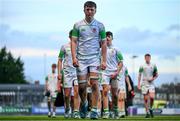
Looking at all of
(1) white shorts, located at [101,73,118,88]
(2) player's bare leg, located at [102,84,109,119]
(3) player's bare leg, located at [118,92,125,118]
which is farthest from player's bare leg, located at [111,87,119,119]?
(3) player's bare leg, located at [118,92,125,118]

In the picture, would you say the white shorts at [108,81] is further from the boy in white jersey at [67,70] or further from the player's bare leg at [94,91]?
the player's bare leg at [94,91]

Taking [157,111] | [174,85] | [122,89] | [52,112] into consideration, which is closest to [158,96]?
[174,85]

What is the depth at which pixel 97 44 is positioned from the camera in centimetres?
1588

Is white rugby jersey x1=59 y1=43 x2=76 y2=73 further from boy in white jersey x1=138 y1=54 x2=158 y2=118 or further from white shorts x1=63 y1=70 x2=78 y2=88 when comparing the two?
boy in white jersey x1=138 y1=54 x2=158 y2=118

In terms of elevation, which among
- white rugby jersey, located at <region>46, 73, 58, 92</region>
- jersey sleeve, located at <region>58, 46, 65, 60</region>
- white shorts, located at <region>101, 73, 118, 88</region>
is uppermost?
jersey sleeve, located at <region>58, 46, 65, 60</region>

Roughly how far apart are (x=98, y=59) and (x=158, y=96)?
63.6m

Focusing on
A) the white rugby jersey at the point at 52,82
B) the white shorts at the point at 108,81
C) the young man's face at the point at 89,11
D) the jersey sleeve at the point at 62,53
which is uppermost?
the young man's face at the point at 89,11

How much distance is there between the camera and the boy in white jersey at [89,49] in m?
15.6

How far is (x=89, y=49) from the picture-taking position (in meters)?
15.8

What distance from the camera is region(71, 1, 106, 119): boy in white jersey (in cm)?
1562

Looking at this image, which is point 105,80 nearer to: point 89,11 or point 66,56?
point 66,56

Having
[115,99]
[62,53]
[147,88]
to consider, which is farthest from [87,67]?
[147,88]

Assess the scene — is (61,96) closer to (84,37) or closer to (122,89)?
(122,89)

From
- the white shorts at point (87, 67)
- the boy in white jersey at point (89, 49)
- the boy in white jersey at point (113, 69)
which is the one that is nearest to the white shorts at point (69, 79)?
the boy in white jersey at point (113, 69)
